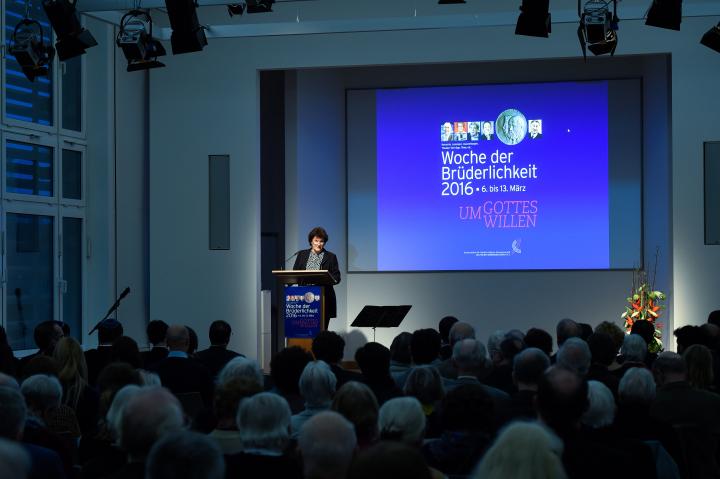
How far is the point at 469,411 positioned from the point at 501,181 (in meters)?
7.97

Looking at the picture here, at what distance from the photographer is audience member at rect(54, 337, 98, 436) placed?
4.48 metres

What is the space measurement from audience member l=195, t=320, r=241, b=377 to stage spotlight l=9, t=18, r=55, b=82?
2732 millimetres

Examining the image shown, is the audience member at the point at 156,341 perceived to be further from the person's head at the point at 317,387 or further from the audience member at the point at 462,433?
the audience member at the point at 462,433

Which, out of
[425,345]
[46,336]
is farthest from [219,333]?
[425,345]

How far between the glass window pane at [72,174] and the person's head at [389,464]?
8.45 m

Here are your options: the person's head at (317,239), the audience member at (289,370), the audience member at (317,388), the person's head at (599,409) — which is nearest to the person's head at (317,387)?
the audience member at (317,388)

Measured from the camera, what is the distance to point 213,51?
10.5m

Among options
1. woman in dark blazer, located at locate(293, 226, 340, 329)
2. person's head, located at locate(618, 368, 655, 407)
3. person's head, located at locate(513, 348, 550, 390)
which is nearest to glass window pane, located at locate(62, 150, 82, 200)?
woman in dark blazer, located at locate(293, 226, 340, 329)

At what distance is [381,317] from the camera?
368 inches

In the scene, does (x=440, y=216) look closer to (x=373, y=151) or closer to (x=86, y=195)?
(x=373, y=151)

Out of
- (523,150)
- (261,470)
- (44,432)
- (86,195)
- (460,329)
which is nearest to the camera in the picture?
(261,470)

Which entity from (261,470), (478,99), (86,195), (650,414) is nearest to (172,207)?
(86,195)

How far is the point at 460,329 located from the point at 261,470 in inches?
137

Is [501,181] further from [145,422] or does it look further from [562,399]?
[145,422]
